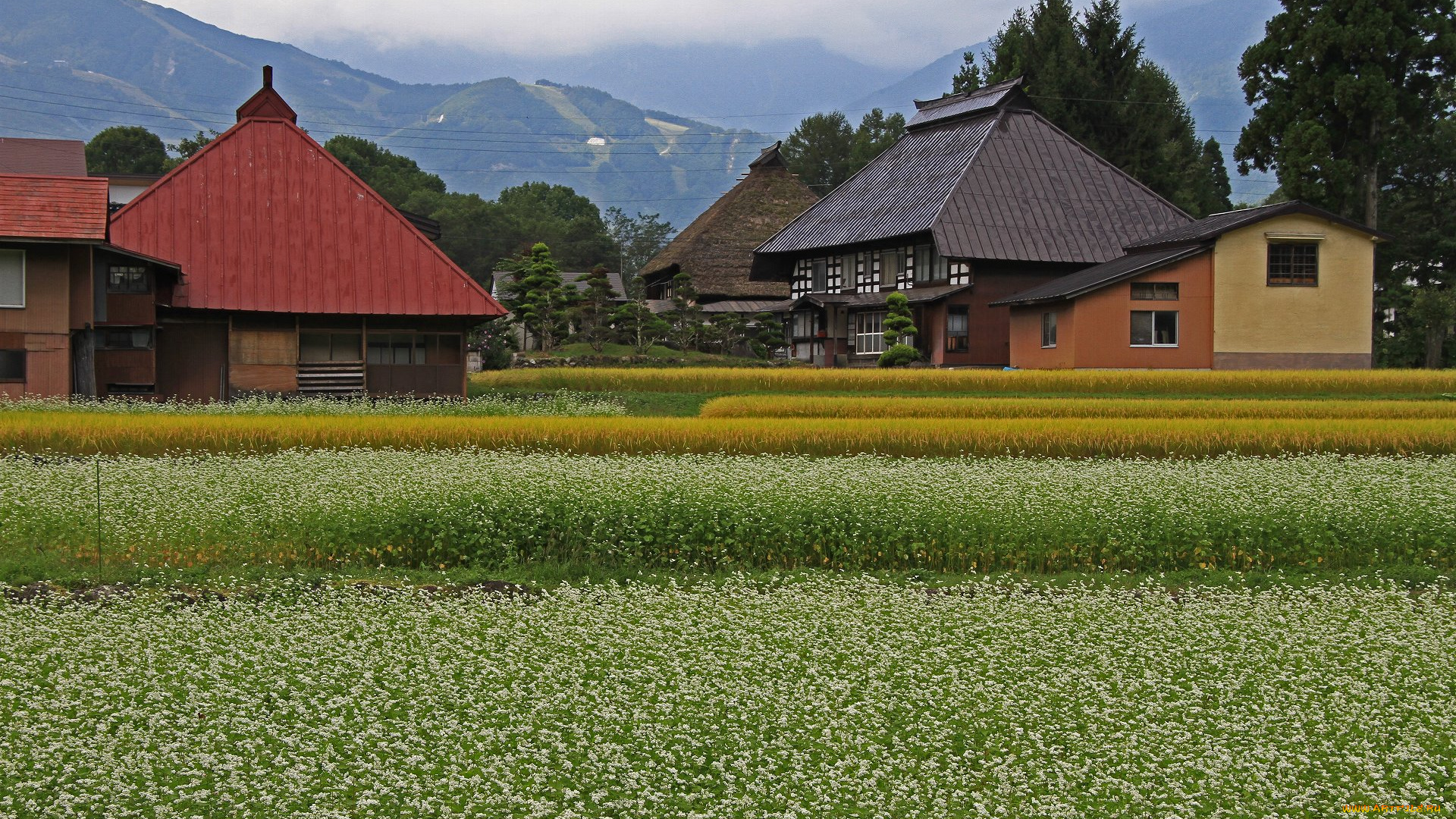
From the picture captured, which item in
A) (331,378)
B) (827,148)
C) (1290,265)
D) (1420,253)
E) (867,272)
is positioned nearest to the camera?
(331,378)

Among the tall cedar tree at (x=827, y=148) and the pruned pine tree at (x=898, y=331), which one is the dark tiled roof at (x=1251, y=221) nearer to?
the pruned pine tree at (x=898, y=331)

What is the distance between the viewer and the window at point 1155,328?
39.7 m

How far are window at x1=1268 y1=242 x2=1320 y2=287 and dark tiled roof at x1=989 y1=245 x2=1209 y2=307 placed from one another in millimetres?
2419

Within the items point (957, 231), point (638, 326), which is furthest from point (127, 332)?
point (957, 231)

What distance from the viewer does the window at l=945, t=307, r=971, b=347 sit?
151ft

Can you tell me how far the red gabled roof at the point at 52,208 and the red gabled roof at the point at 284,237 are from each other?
3192mm

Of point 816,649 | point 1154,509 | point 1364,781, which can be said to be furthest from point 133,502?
point 1364,781

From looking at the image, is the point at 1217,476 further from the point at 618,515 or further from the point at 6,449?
the point at 6,449

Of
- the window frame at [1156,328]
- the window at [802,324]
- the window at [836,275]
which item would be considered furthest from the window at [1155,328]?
the window at [802,324]

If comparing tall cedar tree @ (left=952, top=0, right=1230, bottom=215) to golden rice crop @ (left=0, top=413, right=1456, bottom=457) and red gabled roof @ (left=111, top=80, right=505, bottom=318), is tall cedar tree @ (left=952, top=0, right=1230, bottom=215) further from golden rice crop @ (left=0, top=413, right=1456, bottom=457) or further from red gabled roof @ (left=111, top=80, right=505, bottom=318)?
golden rice crop @ (left=0, top=413, right=1456, bottom=457)

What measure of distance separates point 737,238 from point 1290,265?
1154 inches

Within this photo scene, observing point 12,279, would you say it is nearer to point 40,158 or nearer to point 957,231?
point 40,158

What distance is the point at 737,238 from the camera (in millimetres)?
62594

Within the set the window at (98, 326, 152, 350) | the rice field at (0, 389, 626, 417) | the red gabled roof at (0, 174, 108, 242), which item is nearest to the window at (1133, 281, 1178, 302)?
the rice field at (0, 389, 626, 417)
